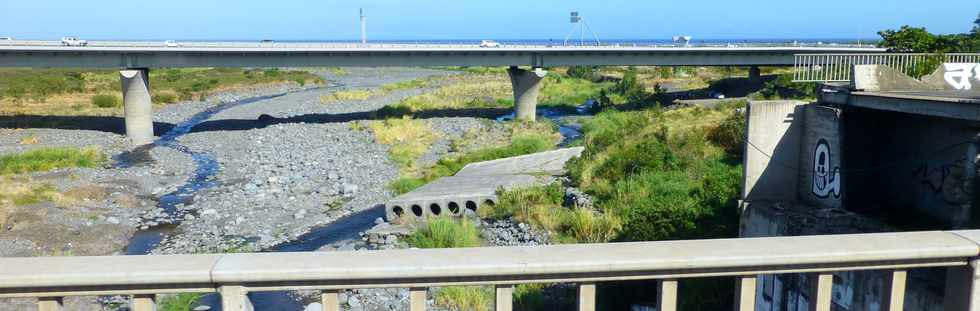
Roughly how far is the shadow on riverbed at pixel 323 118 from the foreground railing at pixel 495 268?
150ft

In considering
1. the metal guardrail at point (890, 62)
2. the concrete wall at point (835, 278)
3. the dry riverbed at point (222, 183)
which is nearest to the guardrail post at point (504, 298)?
the concrete wall at point (835, 278)

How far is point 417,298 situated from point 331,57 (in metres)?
43.8

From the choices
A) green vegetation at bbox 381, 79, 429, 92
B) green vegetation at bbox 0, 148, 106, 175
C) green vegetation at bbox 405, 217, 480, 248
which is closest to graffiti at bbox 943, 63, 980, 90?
green vegetation at bbox 405, 217, 480, 248

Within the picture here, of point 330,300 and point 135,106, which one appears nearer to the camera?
point 330,300

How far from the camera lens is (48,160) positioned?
32062mm

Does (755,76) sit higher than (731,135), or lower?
higher

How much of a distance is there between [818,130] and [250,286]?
13105mm

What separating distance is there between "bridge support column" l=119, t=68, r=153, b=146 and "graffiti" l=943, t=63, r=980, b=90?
37540mm

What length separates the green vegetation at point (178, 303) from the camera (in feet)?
41.4

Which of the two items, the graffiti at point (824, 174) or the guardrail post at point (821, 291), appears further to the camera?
the graffiti at point (824, 174)

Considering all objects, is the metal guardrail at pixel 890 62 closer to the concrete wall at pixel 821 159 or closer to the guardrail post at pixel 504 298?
the concrete wall at pixel 821 159

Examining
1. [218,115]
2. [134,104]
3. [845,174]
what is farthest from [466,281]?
[218,115]

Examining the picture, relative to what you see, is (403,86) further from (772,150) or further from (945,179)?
(945,179)

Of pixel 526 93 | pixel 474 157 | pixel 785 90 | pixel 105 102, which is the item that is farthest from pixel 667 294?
pixel 105 102
